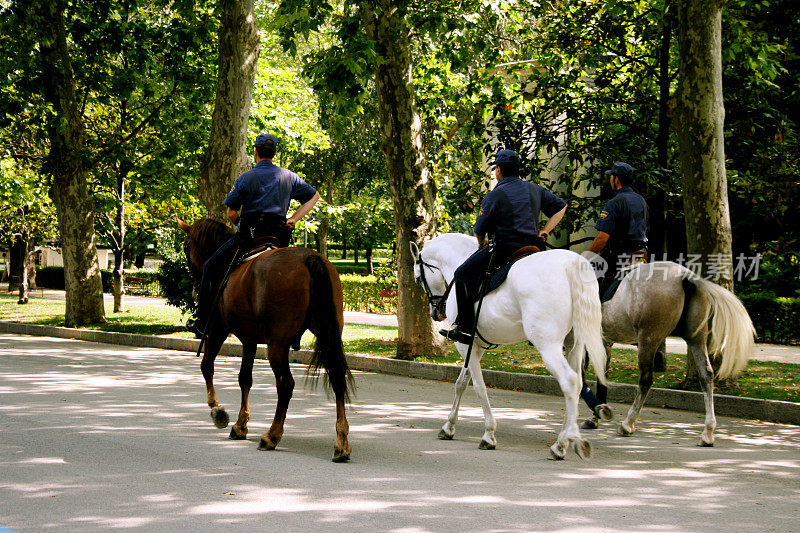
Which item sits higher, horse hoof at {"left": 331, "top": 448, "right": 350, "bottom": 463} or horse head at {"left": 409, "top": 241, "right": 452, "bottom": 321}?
horse head at {"left": 409, "top": 241, "right": 452, "bottom": 321}

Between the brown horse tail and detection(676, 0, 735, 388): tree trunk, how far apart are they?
244 inches

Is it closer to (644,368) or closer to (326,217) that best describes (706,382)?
(644,368)

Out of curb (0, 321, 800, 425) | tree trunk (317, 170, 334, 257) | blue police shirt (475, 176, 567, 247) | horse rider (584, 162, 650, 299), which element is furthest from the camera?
tree trunk (317, 170, 334, 257)

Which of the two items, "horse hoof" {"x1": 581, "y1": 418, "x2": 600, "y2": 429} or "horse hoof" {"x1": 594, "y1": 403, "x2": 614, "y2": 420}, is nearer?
"horse hoof" {"x1": 581, "y1": 418, "x2": 600, "y2": 429}

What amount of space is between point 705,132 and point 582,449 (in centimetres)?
648

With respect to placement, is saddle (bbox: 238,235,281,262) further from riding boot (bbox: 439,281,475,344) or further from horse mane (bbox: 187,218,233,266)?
riding boot (bbox: 439,281,475,344)

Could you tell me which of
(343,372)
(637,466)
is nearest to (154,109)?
(343,372)

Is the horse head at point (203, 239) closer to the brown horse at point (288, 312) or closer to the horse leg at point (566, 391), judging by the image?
the brown horse at point (288, 312)

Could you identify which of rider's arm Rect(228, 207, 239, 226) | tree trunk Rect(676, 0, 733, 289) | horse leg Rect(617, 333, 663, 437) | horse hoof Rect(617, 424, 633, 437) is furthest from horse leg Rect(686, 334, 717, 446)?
rider's arm Rect(228, 207, 239, 226)

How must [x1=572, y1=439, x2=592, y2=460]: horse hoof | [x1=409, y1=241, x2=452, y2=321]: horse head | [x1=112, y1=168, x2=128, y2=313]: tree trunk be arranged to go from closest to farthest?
[x1=572, y1=439, x2=592, y2=460]: horse hoof → [x1=409, y1=241, x2=452, y2=321]: horse head → [x1=112, y1=168, x2=128, y2=313]: tree trunk

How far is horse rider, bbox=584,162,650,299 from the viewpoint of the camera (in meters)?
9.20

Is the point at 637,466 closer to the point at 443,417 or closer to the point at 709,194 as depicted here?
the point at 443,417

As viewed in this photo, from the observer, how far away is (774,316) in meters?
18.5

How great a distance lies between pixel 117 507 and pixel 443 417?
4773 millimetres
